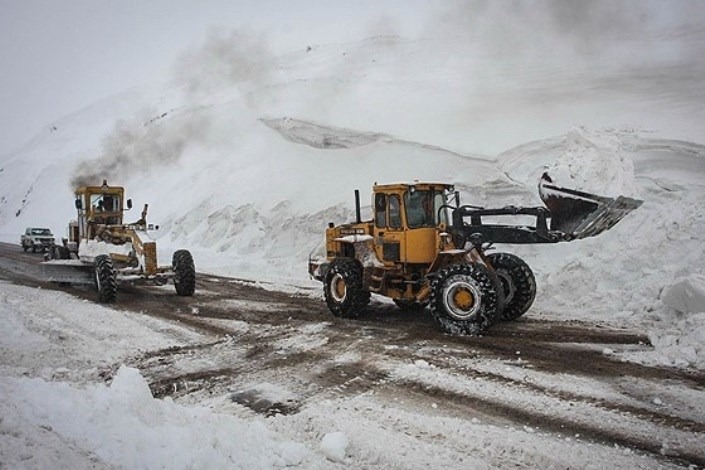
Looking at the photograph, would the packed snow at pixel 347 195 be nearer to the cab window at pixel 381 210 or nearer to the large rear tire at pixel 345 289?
the large rear tire at pixel 345 289

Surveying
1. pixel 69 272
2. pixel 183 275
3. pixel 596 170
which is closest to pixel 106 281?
pixel 183 275

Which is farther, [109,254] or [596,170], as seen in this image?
[109,254]

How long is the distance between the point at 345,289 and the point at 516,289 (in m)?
2.99

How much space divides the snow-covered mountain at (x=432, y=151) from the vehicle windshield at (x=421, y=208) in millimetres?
2122

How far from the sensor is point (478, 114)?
19.9 meters

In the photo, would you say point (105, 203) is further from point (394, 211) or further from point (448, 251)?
point (448, 251)

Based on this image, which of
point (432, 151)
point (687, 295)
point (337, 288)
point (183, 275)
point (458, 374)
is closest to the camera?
point (458, 374)

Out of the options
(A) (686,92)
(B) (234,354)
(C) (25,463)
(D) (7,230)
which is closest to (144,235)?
(B) (234,354)

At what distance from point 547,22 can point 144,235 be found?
18.0 m

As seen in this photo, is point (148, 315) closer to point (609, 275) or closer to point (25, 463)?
point (25, 463)

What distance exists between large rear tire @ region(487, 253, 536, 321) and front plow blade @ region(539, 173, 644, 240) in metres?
1.39

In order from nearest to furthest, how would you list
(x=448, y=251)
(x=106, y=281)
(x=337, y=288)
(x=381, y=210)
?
(x=448, y=251)
(x=381, y=210)
(x=337, y=288)
(x=106, y=281)

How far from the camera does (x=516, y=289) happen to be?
361 inches

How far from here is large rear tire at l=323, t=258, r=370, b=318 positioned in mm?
9594
